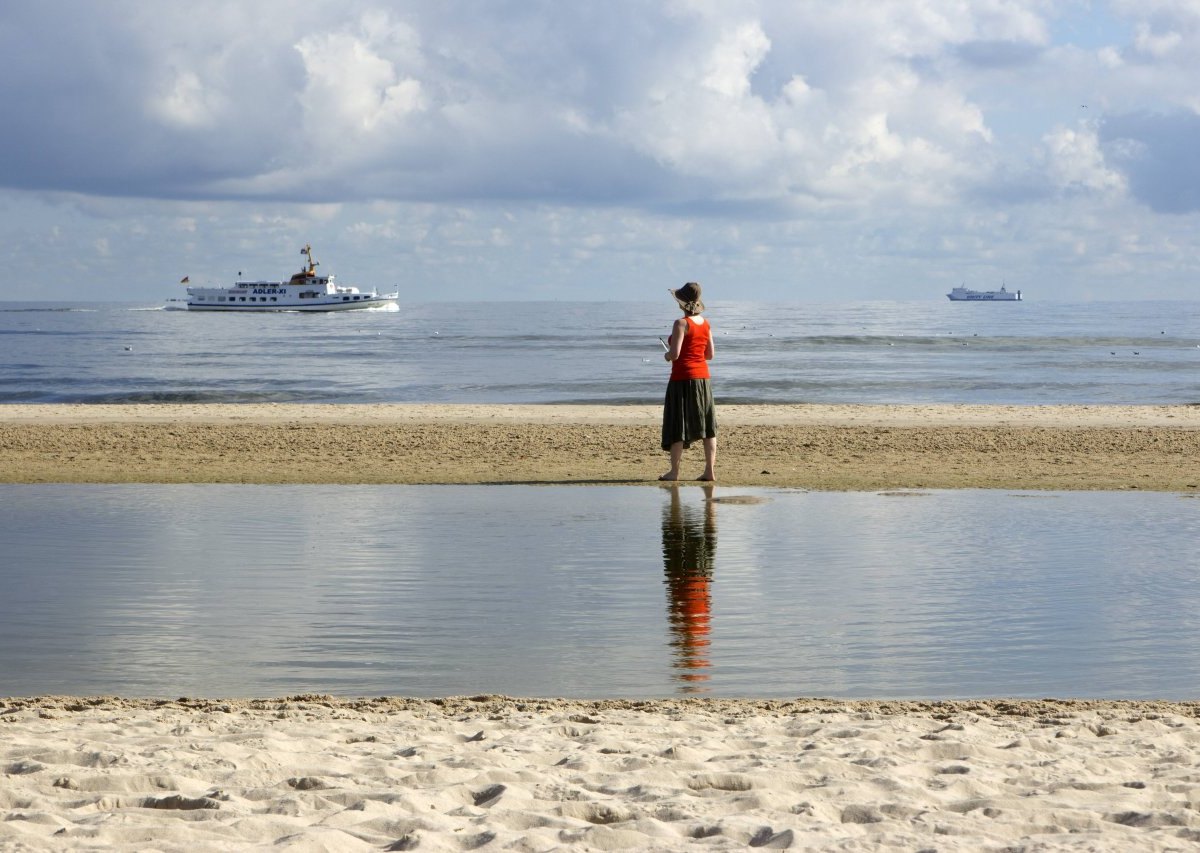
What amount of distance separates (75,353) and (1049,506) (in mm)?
54410

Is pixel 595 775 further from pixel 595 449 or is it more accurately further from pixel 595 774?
pixel 595 449

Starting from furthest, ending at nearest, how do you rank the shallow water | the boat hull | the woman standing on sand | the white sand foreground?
the boat hull < the woman standing on sand < the shallow water < the white sand foreground

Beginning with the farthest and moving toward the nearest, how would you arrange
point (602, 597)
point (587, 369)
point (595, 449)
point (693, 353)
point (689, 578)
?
point (587, 369) → point (595, 449) → point (693, 353) → point (689, 578) → point (602, 597)

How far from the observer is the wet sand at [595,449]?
13383 millimetres

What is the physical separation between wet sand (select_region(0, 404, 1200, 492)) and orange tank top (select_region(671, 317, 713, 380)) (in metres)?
1.26

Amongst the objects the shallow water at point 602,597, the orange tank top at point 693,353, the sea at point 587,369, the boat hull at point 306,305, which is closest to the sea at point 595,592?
the shallow water at point 602,597

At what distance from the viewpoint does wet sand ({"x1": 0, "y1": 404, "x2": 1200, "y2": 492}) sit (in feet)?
43.9

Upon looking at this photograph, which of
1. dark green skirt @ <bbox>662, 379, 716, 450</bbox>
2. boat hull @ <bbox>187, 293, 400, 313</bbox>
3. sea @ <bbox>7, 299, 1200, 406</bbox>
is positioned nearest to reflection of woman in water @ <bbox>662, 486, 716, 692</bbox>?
dark green skirt @ <bbox>662, 379, 716, 450</bbox>

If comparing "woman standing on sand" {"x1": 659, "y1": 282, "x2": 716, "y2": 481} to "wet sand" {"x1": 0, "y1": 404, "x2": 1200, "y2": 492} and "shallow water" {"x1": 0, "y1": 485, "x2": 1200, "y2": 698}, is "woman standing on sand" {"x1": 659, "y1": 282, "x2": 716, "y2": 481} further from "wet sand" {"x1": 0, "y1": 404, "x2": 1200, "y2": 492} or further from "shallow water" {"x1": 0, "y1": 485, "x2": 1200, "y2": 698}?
"shallow water" {"x1": 0, "y1": 485, "x2": 1200, "y2": 698}

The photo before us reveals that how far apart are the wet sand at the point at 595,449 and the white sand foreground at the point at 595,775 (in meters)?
7.46

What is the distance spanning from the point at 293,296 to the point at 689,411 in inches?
4445

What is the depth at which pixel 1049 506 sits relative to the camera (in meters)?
11.3

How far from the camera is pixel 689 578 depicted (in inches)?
319

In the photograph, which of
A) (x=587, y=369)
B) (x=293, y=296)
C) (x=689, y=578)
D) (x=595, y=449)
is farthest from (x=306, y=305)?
(x=689, y=578)
